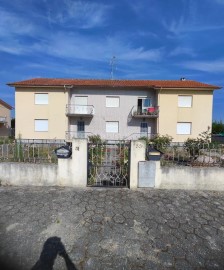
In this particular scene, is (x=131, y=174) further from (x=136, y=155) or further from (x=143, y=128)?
(x=143, y=128)

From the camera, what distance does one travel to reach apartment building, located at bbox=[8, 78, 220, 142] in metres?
19.8

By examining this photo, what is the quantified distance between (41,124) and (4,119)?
618 inches

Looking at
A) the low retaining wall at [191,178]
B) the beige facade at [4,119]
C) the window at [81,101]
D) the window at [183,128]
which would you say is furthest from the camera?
the beige facade at [4,119]

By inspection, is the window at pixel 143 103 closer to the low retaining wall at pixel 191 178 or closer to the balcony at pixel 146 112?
the balcony at pixel 146 112

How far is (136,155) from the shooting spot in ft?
17.3

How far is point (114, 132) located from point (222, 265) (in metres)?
18.7

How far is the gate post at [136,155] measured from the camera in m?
5.23

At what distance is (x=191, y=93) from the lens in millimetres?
19984

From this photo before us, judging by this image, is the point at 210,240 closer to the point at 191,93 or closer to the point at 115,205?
the point at 115,205

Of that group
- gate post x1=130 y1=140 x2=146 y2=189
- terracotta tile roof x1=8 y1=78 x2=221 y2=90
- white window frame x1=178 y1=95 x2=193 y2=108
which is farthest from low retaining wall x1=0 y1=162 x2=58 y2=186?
white window frame x1=178 y1=95 x2=193 y2=108

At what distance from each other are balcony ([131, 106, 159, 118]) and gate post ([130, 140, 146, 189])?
1538 cm

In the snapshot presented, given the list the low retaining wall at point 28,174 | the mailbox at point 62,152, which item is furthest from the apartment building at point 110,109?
the mailbox at point 62,152

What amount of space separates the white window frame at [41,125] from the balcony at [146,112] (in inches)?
355

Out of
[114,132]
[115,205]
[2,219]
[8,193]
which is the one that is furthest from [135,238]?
[114,132]
